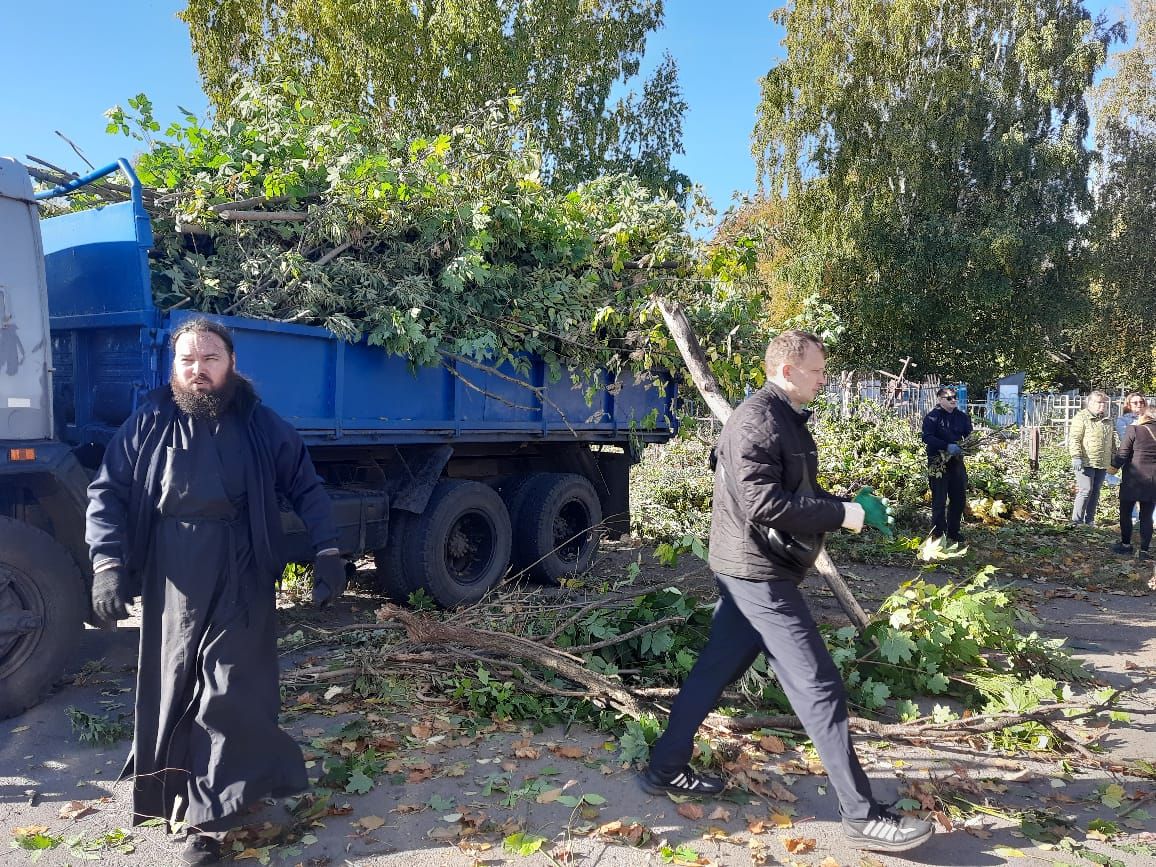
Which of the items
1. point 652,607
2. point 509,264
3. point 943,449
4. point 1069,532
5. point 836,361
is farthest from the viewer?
point 836,361

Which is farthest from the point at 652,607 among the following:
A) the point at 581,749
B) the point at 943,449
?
the point at 943,449

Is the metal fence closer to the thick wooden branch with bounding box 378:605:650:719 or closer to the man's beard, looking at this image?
the thick wooden branch with bounding box 378:605:650:719

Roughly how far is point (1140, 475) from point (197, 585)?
977 cm

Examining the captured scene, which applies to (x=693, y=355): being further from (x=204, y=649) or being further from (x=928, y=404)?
(x=928, y=404)

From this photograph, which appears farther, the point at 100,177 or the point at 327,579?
the point at 100,177

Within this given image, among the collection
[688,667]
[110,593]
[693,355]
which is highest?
A: [693,355]

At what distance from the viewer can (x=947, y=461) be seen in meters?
9.39

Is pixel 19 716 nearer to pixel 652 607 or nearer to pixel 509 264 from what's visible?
pixel 652 607

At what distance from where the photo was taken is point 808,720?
10.6 ft

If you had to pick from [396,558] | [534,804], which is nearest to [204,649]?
[534,804]

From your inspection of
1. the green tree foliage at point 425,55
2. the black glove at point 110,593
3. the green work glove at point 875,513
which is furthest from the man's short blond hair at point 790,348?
the green tree foliage at point 425,55

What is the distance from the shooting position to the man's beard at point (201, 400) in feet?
10.5

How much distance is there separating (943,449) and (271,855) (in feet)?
26.8

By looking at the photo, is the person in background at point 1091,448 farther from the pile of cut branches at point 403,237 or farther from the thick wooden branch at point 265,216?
the thick wooden branch at point 265,216
